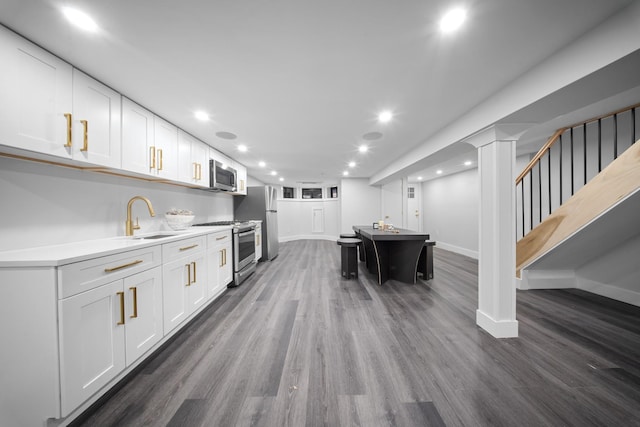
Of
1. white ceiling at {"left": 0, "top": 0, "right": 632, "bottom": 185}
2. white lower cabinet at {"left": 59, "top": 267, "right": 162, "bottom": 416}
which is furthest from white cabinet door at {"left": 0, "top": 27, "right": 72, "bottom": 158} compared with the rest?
white lower cabinet at {"left": 59, "top": 267, "right": 162, "bottom": 416}

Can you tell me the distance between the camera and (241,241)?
350 cm

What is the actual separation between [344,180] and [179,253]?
222 inches

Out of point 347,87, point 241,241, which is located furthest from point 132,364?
point 347,87

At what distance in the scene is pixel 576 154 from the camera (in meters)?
3.07

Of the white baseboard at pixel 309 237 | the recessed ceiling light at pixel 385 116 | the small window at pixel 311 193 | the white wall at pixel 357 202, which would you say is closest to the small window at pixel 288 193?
the small window at pixel 311 193

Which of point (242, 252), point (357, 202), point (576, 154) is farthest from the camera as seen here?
point (357, 202)

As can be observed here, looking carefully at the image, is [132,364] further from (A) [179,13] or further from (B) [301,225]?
(B) [301,225]

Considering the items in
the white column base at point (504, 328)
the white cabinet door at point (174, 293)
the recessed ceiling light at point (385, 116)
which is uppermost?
the recessed ceiling light at point (385, 116)

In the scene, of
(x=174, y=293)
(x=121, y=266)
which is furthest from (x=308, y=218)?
(x=121, y=266)

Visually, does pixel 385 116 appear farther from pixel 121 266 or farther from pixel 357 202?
pixel 357 202

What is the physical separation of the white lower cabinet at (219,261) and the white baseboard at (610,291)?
17.7 feet

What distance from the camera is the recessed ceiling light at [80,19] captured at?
114 centimetres

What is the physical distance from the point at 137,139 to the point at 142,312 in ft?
5.42

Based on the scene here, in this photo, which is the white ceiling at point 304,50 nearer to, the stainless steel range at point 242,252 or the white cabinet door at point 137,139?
the white cabinet door at point 137,139
